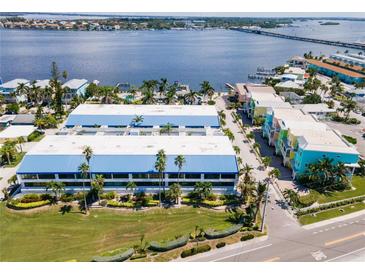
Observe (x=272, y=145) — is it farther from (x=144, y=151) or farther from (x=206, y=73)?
(x=206, y=73)

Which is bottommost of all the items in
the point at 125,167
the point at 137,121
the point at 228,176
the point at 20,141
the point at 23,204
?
the point at 23,204

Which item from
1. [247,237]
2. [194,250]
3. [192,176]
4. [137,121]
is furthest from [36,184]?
[247,237]

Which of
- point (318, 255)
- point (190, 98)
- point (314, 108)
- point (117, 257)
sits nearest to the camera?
point (117, 257)

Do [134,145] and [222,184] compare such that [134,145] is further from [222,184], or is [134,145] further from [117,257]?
[117,257]

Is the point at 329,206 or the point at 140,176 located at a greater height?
the point at 140,176

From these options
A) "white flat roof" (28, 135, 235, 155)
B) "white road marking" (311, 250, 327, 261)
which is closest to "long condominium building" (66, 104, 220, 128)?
"white flat roof" (28, 135, 235, 155)

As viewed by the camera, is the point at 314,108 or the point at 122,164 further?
the point at 314,108

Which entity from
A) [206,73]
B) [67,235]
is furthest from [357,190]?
[206,73]

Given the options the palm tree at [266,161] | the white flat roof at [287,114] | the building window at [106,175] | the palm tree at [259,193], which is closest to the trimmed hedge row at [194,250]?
the palm tree at [259,193]
